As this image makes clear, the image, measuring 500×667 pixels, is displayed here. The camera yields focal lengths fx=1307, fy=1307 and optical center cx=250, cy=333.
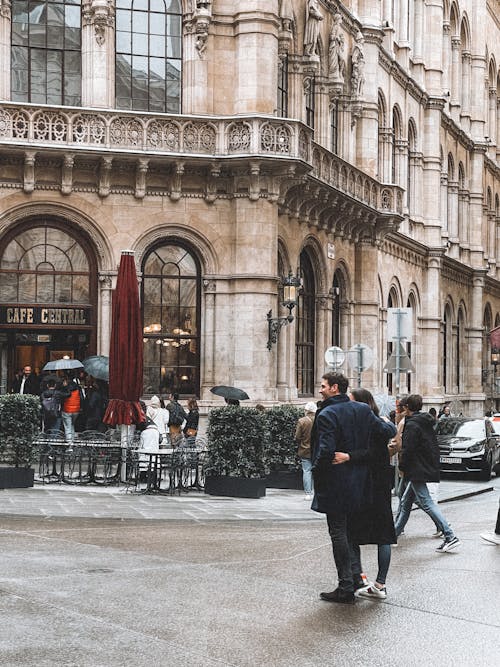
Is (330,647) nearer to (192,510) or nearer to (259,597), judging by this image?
(259,597)

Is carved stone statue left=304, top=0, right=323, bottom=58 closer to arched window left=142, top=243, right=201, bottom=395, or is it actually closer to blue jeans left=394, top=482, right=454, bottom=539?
arched window left=142, top=243, right=201, bottom=395

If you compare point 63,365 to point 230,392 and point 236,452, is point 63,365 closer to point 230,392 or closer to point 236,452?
point 230,392

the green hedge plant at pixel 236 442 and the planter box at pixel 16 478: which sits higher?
the green hedge plant at pixel 236 442

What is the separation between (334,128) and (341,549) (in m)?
26.4

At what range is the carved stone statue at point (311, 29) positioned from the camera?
3216 cm

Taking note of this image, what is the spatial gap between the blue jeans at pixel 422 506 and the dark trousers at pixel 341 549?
4194 millimetres

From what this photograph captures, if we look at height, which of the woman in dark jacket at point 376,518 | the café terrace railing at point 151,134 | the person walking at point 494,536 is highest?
the café terrace railing at point 151,134

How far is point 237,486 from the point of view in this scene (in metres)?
21.4

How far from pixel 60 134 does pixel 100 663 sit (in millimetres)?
20246

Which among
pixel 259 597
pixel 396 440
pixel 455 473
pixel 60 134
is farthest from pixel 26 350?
pixel 259 597

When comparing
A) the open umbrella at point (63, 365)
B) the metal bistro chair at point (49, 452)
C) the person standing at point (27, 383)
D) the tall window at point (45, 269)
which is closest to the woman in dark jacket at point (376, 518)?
the metal bistro chair at point (49, 452)

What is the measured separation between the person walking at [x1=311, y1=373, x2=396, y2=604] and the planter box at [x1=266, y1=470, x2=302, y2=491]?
11.9 m

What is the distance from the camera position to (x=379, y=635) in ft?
32.8

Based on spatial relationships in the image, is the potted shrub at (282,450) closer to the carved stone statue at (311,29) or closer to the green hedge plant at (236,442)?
the green hedge plant at (236,442)
